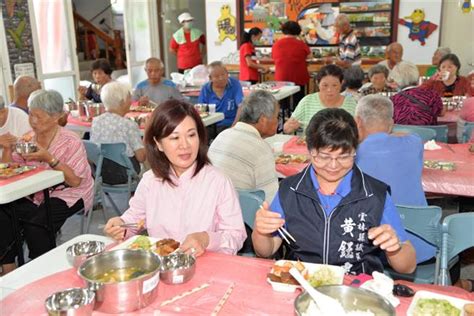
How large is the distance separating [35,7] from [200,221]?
5.98 m

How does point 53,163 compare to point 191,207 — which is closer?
point 191,207

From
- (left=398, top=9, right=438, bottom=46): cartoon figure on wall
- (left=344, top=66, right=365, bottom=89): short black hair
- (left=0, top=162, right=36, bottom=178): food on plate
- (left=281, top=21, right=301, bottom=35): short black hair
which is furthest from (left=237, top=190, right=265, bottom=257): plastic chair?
(left=398, top=9, right=438, bottom=46): cartoon figure on wall

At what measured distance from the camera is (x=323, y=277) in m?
1.50

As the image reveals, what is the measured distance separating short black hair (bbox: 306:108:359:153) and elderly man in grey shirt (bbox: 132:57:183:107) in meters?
3.98

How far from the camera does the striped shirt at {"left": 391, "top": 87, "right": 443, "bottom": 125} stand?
4.04m

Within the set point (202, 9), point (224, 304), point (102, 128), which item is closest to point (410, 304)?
point (224, 304)

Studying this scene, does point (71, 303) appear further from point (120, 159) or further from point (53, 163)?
point (120, 159)

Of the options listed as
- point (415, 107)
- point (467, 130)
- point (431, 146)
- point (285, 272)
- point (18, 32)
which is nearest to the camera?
point (285, 272)

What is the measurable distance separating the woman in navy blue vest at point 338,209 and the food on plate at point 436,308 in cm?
33

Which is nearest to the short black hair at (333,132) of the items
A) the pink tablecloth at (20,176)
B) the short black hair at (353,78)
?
the pink tablecloth at (20,176)

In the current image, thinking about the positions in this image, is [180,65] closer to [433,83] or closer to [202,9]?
[202,9]

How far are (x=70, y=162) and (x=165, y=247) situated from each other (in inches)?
63.1

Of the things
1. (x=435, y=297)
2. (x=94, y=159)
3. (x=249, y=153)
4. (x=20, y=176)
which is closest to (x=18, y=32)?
(x=94, y=159)

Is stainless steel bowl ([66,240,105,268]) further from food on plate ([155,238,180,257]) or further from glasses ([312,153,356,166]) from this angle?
glasses ([312,153,356,166])
